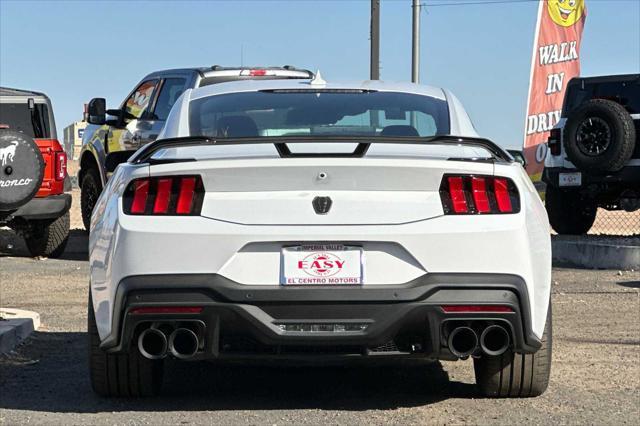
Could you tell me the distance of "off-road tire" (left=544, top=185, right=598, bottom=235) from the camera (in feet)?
56.0

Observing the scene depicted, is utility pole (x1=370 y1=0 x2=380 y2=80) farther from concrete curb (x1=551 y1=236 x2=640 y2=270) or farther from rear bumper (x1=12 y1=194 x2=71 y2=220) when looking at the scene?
rear bumper (x1=12 y1=194 x2=71 y2=220)

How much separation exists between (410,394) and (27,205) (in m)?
8.35

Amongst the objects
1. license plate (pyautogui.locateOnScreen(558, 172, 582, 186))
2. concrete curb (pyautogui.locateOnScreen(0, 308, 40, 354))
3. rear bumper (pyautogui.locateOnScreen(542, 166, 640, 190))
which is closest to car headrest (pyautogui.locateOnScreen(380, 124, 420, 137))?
concrete curb (pyautogui.locateOnScreen(0, 308, 40, 354))

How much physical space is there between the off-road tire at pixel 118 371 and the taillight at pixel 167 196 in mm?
650

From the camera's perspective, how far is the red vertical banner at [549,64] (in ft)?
85.8

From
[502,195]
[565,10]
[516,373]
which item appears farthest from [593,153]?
[565,10]

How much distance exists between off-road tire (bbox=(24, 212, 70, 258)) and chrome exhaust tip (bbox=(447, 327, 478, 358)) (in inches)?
386

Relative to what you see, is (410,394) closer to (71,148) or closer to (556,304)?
(556,304)

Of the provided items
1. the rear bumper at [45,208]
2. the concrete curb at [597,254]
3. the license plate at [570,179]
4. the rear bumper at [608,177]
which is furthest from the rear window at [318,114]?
the license plate at [570,179]

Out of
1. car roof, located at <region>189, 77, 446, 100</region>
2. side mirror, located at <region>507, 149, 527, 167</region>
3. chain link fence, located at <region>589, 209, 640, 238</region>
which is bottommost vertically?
chain link fence, located at <region>589, 209, 640, 238</region>

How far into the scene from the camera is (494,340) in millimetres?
5609

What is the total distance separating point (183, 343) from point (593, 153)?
1064cm

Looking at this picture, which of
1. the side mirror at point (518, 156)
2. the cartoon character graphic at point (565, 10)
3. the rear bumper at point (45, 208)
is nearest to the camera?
the side mirror at point (518, 156)

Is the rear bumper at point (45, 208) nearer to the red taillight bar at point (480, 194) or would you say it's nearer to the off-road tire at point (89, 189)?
the off-road tire at point (89, 189)
